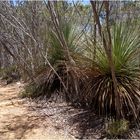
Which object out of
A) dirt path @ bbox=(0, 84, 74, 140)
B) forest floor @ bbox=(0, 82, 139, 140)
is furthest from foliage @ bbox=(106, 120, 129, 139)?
dirt path @ bbox=(0, 84, 74, 140)

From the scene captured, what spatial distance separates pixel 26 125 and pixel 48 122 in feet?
1.13

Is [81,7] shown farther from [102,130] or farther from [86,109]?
[102,130]

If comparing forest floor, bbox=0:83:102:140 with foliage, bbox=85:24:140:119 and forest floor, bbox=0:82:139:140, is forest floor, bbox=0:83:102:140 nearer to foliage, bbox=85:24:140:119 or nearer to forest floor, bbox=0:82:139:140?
forest floor, bbox=0:82:139:140

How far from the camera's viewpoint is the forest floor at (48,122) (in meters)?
5.50

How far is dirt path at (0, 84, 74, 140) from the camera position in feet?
18.0

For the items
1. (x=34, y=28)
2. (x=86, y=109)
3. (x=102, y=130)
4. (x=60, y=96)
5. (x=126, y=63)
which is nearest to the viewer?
(x=102, y=130)

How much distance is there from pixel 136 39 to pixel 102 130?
1508 mm

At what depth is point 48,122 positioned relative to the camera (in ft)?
19.8

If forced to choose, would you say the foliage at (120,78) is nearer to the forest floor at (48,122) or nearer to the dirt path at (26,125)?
the forest floor at (48,122)

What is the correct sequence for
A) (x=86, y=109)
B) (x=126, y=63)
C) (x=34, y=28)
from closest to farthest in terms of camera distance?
(x=126, y=63), (x=86, y=109), (x=34, y=28)

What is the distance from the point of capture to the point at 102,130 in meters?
5.45

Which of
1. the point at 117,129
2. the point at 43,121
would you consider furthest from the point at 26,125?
the point at 117,129

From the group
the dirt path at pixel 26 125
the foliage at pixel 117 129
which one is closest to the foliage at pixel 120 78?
the foliage at pixel 117 129

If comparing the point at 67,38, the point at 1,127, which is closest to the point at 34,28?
the point at 67,38
